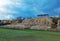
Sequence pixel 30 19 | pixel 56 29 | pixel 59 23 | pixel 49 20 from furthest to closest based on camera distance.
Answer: pixel 30 19
pixel 49 20
pixel 59 23
pixel 56 29

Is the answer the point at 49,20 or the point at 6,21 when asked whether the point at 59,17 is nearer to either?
the point at 49,20

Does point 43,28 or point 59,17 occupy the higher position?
point 59,17

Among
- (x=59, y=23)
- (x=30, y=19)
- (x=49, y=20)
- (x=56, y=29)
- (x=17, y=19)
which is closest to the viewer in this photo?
(x=56, y=29)

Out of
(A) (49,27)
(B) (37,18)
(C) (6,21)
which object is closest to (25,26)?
(B) (37,18)

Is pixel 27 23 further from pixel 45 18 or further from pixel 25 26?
pixel 45 18

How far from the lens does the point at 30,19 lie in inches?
1287

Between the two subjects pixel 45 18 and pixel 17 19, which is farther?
pixel 17 19

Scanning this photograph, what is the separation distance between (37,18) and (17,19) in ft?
20.8

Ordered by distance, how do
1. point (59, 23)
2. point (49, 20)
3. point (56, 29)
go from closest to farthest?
point (56, 29) < point (59, 23) < point (49, 20)

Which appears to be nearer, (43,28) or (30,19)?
(43,28)

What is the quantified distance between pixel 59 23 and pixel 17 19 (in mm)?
11890

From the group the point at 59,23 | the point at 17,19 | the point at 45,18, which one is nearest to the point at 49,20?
the point at 45,18

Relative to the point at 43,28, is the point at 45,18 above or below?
above

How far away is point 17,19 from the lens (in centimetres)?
3603
